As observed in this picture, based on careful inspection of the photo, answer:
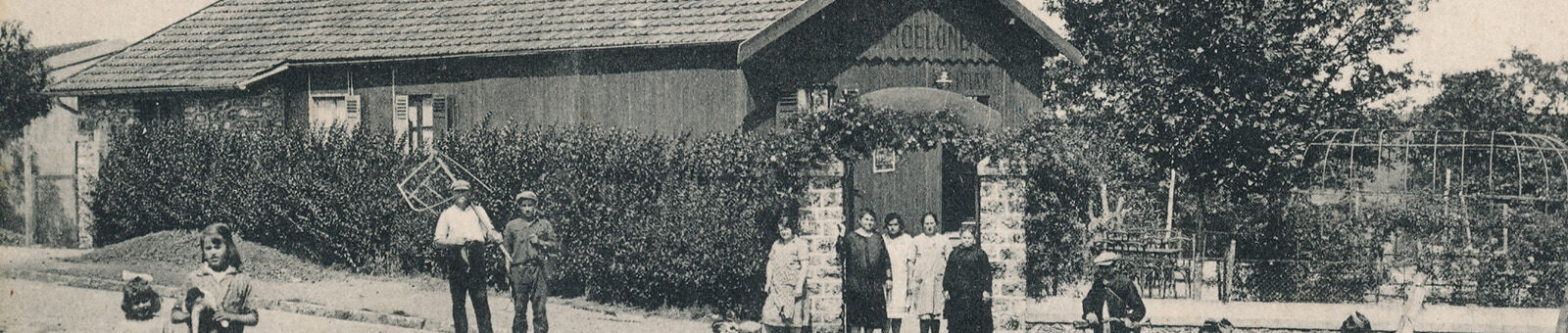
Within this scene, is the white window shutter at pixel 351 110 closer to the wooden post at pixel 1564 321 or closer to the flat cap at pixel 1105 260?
the flat cap at pixel 1105 260

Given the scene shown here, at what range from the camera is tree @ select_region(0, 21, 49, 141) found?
2614cm

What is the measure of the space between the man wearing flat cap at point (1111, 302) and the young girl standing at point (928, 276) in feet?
6.76

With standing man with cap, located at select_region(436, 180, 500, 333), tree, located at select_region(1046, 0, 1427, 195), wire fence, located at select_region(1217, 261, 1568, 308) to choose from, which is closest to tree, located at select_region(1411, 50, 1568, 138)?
tree, located at select_region(1046, 0, 1427, 195)

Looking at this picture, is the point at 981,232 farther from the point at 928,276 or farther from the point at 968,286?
the point at 968,286

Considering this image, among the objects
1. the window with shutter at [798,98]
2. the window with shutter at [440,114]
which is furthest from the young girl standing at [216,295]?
the window with shutter at [440,114]

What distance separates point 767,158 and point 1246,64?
12.1m

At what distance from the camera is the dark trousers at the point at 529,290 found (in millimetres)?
13258

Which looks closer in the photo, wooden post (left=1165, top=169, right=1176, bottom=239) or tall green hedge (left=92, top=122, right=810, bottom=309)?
tall green hedge (left=92, top=122, right=810, bottom=309)

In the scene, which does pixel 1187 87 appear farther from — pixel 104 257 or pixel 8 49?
pixel 8 49

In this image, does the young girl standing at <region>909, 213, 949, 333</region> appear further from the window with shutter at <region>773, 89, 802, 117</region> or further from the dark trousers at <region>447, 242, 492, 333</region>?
the window with shutter at <region>773, 89, 802, 117</region>

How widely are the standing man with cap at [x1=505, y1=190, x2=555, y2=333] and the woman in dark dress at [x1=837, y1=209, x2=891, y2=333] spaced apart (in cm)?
293

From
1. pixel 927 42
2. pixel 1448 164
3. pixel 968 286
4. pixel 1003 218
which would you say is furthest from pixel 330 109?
pixel 1448 164

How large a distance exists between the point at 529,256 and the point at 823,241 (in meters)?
3.29

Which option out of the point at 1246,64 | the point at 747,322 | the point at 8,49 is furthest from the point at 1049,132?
the point at 8,49
